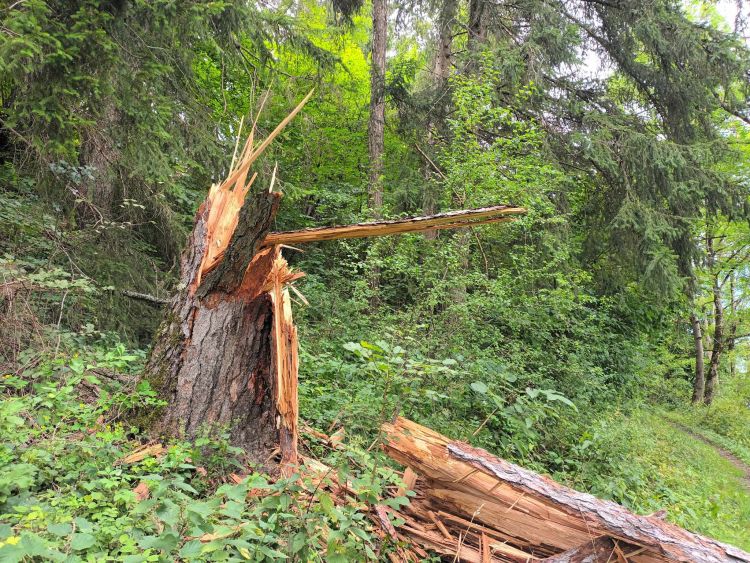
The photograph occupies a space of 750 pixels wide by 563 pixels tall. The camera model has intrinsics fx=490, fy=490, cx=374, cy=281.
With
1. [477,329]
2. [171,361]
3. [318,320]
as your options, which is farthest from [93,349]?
[477,329]

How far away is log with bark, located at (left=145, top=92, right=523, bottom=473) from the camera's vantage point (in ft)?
9.93

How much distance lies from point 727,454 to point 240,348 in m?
13.2

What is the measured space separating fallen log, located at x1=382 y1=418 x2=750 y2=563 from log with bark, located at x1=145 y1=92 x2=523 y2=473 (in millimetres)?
802

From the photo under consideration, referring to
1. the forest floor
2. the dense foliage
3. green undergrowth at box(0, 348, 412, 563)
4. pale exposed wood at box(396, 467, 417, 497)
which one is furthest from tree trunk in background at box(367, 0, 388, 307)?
green undergrowth at box(0, 348, 412, 563)

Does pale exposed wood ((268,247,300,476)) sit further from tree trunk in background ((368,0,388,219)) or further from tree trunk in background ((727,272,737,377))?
tree trunk in background ((727,272,737,377))

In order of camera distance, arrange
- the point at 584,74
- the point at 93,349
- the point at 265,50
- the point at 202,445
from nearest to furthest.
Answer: the point at 202,445 < the point at 93,349 < the point at 265,50 < the point at 584,74

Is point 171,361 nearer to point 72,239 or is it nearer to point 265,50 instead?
point 72,239

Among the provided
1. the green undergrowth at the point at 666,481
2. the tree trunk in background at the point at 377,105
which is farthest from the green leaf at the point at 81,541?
the tree trunk in background at the point at 377,105

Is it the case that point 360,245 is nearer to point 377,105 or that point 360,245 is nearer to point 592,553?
point 377,105

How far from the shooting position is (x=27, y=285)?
3.73m

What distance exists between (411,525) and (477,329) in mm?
4327

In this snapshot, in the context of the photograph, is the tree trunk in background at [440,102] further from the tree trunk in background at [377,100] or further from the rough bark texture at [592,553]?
the rough bark texture at [592,553]

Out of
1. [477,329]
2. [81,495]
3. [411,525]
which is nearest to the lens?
[81,495]

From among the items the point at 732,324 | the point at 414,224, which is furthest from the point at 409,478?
the point at 732,324
